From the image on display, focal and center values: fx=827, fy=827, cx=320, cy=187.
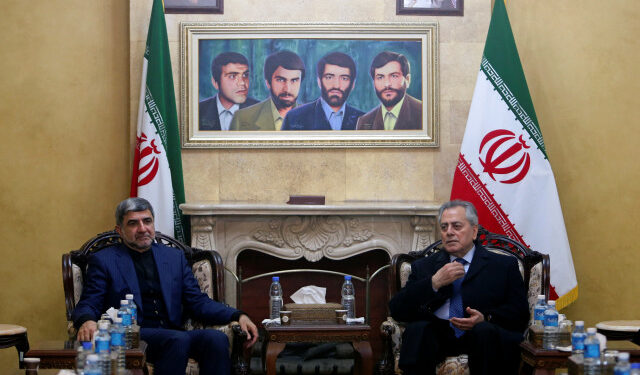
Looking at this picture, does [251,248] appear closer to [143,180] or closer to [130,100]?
[143,180]

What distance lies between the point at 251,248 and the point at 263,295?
434 mm

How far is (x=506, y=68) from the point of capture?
5555 mm

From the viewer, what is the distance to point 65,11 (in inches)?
231

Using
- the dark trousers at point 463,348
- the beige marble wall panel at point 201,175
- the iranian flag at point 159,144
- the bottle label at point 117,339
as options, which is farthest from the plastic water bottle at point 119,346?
the beige marble wall panel at point 201,175

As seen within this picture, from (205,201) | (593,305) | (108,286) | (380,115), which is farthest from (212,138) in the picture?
(593,305)

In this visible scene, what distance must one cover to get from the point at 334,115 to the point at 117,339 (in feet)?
9.01

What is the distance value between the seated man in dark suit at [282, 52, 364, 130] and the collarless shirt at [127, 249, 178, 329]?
1522mm

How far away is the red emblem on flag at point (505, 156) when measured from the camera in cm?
549

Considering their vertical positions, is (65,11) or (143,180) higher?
(65,11)

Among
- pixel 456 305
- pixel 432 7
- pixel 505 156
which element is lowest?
pixel 456 305

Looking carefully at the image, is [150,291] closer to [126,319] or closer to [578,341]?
[126,319]

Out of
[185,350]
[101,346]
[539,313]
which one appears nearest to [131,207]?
[185,350]

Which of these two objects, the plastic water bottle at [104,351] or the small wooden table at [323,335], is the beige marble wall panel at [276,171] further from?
the plastic water bottle at [104,351]

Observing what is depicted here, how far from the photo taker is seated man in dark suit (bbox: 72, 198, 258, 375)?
14.1 ft
